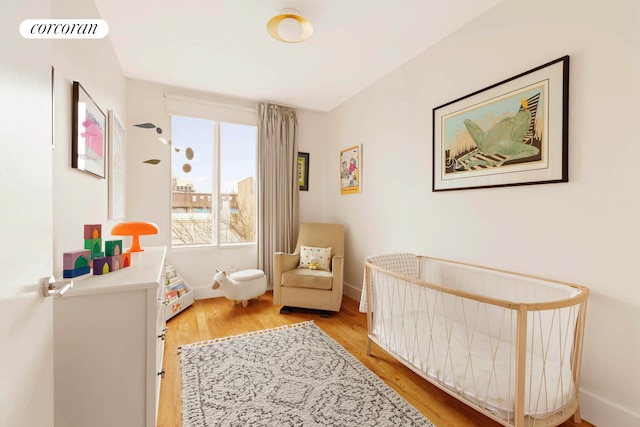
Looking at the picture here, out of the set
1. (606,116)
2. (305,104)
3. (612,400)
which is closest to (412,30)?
(606,116)

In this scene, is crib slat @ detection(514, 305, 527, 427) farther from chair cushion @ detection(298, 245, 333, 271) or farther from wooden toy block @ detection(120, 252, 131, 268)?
chair cushion @ detection(298, 245, 333, 271)

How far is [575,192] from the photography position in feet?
5.13

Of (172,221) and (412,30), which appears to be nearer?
(412,30)

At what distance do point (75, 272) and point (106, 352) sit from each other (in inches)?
14.2

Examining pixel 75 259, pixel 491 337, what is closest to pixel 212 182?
pixel 75 259

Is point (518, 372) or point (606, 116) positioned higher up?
point (606, 116)

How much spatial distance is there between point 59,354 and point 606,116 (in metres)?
2.73

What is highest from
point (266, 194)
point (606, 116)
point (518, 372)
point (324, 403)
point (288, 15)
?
point (288, 15)

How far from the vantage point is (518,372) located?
123 cm

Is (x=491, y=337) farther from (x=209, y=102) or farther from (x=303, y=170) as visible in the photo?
(x=209, y=102)

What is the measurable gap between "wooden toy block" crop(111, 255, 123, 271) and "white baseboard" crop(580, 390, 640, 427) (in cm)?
256

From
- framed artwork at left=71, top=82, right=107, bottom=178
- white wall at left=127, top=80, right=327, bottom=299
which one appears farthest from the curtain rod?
framed artwork at left=71, top=82, right=107, bottom=178

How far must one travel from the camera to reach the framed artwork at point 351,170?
132 inches

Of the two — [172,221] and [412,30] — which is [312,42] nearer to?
[412,30]
